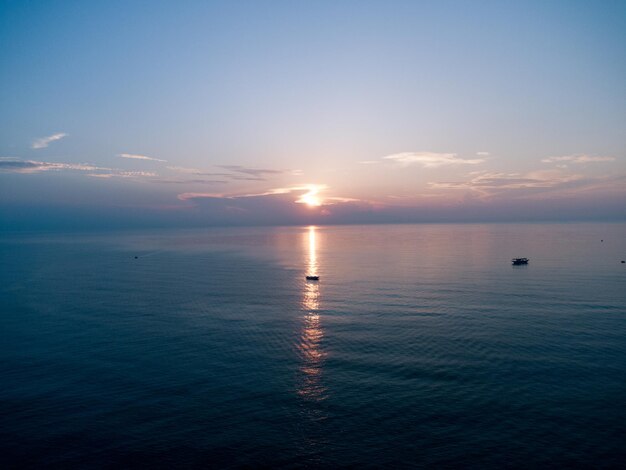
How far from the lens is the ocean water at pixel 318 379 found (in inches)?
1510

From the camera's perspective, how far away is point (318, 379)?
53531mm

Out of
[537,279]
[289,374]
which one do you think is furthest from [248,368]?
[537,279]

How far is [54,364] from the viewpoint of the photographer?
59406mm

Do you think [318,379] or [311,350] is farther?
[311,350]

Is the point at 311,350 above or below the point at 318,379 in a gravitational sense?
above

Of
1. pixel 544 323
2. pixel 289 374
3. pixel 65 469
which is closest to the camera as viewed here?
pixel 65 469

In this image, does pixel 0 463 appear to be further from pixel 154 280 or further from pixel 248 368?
pixel 154 280

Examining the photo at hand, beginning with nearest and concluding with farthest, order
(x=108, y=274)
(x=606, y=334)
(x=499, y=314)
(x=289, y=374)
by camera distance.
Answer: (x=289, y=374) < (x=606, y=334) < (x=499, y=314) < (x=108, y=274)

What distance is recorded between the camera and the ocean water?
1510 inches

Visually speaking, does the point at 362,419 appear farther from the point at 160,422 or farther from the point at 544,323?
the point at 544,323

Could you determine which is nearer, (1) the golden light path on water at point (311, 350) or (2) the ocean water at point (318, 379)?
(2) the ocean water at point (318, 379)

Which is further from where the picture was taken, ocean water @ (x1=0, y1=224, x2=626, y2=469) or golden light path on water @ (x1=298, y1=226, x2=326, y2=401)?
golden light path on water @ (x1=298, y1=226, x2=326, y2=401)

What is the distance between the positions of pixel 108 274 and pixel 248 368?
118 meters

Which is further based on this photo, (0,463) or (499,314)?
(499,314)
